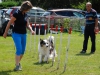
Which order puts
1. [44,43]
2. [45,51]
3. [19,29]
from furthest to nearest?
[45,51] < [44,43] < [19,29]

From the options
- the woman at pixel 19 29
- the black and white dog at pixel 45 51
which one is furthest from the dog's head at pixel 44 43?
the woman at pixel 19 29

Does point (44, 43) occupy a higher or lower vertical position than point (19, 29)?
lower

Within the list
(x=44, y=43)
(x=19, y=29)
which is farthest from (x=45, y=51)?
(x=19, y=29)

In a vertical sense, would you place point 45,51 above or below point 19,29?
below

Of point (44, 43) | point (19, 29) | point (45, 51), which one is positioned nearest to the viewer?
point (19, 29)

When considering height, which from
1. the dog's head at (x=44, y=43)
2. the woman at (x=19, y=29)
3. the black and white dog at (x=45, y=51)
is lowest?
the black and white dog at (x=45, y=51)

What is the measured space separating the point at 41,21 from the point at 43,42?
12849 mm

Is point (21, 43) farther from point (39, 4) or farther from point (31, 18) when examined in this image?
point (39, 4)

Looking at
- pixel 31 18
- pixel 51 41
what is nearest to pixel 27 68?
pixel 51 41

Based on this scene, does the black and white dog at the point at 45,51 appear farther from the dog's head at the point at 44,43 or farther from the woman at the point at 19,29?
the woman at the point at 19,29

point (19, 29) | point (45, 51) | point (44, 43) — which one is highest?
point (19, 29)

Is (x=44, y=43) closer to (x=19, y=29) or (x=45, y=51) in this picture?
(x=45, y=51)

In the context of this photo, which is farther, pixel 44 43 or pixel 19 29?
pixel 44 43

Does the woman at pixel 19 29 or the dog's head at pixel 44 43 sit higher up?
the woman at pixel 19 29
